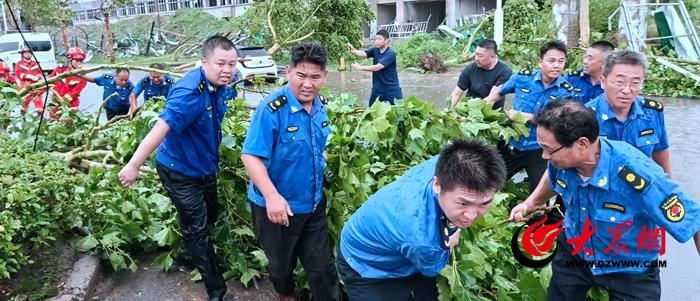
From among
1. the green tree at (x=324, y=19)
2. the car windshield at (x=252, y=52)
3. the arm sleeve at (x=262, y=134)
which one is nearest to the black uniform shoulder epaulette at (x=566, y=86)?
the arm sleeve at (x=262, y=134)

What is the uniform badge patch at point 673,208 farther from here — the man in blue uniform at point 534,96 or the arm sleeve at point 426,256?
the man in blue uniform at point 534,96

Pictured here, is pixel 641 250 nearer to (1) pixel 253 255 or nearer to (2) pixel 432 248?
(2) pixel 432 248

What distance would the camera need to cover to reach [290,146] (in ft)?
9.81

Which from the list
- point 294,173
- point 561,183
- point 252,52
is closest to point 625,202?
point 561,183

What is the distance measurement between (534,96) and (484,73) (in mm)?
1136

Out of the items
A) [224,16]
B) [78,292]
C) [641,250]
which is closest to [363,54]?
[78,292]

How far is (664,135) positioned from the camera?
3410mm

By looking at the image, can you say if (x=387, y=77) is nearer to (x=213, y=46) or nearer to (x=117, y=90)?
(x=117, y=90)

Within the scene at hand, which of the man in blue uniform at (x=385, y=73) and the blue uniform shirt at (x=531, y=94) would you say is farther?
the man in blue uniform at (x=385, y=73)

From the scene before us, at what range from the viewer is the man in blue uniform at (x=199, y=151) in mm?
3295

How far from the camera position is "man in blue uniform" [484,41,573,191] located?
446 centimetres

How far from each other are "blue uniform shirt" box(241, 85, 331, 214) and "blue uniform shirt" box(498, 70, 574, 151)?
6.66 feet

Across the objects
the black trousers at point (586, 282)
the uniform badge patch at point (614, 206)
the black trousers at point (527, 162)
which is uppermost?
the uniform badge patch at point (614, 206)

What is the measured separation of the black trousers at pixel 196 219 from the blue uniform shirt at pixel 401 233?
1289 millimetres
